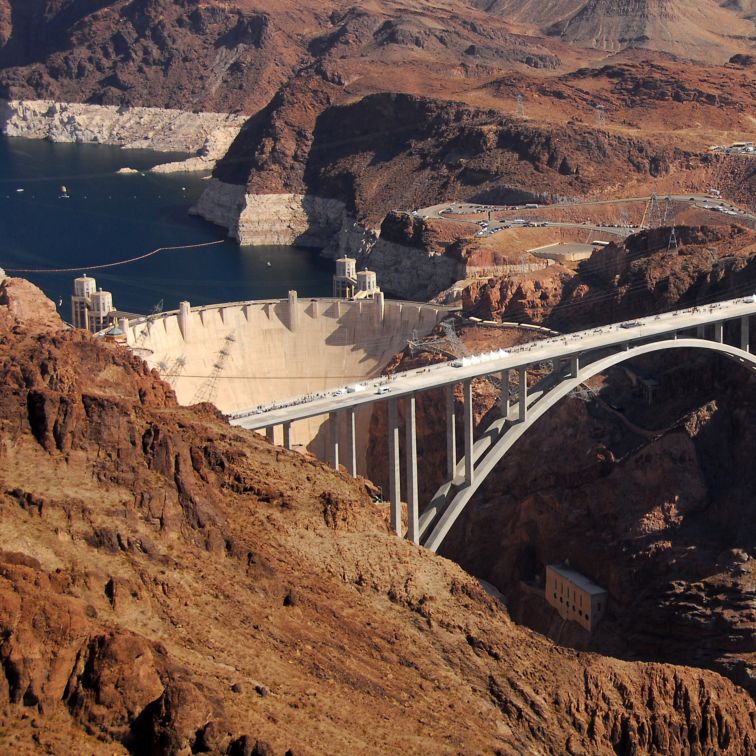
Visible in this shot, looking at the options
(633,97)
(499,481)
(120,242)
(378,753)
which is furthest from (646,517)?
(633,97)

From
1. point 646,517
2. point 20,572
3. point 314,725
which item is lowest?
point 646,517

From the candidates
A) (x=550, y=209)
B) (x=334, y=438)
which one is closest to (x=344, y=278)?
(x=550, y=209)

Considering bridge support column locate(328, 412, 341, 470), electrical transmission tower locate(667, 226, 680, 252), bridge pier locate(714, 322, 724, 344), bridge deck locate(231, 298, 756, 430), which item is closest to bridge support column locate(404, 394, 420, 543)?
bridge deck locate(231, 298, 756, 430)

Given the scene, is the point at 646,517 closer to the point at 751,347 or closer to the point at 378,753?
the point at 751,347

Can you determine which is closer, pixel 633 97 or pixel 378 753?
pixel 378 753

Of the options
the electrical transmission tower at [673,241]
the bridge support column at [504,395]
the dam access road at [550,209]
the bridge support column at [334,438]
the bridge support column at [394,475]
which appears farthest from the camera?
the dam access road at [550,209]

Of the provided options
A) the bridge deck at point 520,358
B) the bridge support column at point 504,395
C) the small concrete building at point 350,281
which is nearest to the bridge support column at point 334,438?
the bridge deck at point 520,358

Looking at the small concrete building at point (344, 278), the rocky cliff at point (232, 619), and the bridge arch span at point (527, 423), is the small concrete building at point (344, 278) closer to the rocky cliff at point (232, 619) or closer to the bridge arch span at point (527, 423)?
the bridge arch span at point (527, 423)
